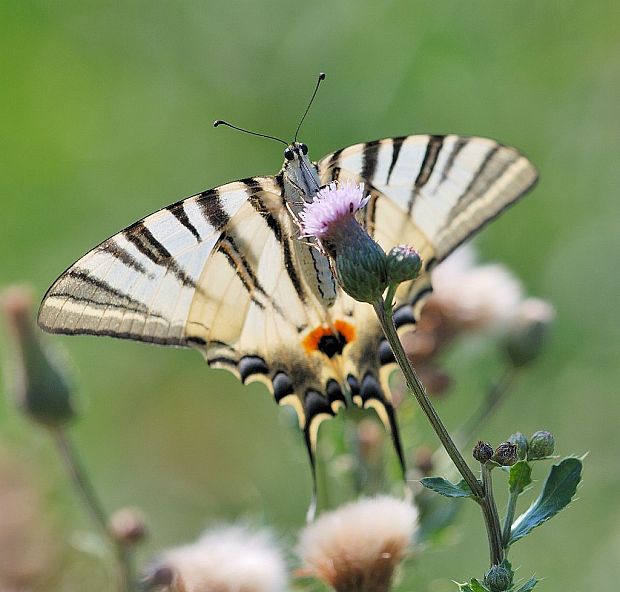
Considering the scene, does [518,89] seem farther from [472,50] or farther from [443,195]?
[443,195]

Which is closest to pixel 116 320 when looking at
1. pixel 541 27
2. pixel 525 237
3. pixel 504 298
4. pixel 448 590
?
pixel 504 298

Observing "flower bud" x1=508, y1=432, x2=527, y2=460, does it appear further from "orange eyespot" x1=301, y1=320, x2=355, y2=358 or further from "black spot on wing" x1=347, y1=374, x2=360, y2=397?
"orange eyespot" x1=301, y1=320, x2=355, y2=358

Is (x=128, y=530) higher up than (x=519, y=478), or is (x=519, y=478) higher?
(x=128, y=530)

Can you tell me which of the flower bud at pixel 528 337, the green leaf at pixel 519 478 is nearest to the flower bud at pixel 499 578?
the green leaf at pixel 519 478

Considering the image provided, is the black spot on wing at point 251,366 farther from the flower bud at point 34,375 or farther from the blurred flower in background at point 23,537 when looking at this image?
the blurred flower in background at point 23,537

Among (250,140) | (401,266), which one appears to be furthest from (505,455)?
(250,140)

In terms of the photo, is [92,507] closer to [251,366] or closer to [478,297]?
[251,366]
